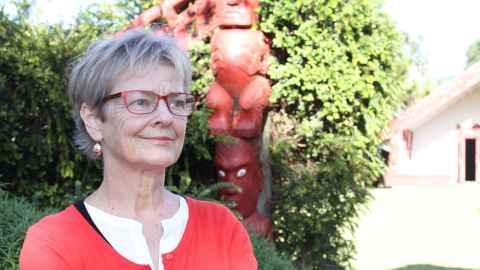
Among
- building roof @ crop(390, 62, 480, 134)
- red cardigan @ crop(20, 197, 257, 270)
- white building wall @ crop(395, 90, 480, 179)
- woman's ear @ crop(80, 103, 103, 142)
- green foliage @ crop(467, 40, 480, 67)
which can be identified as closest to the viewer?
red cardigan @ crop(20, 197, 257, 270)

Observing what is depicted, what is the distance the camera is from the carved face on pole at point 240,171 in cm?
590

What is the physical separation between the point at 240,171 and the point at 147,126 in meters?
4.39

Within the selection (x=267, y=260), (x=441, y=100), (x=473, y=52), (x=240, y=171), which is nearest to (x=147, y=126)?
(x=267, y=260)

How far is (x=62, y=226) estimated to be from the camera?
1517mm

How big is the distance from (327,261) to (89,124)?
5058mm

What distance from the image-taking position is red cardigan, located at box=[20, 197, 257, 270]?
1460 mm

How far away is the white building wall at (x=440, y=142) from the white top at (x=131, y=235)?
22312 mm

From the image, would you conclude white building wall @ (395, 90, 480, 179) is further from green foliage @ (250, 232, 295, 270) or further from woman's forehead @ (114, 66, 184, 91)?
woman's forehead @ (114, 66, 184, 91)

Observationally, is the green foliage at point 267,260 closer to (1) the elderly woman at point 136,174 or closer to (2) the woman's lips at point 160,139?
(1) the elderly woman at point 136,174

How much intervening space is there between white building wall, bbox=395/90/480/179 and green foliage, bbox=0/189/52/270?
20.8 metres

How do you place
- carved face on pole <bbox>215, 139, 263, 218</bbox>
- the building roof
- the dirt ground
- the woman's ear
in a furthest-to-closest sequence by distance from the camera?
the building roof → the dirt ground → carved face on pole <bbox>215, 139, 263, 218</bbox> → the woman's ear

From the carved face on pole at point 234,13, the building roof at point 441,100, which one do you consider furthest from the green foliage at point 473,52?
the carved face on pole at point 234,13

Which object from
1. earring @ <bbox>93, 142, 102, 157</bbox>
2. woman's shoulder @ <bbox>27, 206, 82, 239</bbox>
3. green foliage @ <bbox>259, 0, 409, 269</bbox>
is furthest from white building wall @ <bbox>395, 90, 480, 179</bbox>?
woman's shoulder @ <bbox>27, 206, 82, 239</bbox>

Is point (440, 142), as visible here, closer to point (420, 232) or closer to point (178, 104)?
point (420, 232)
